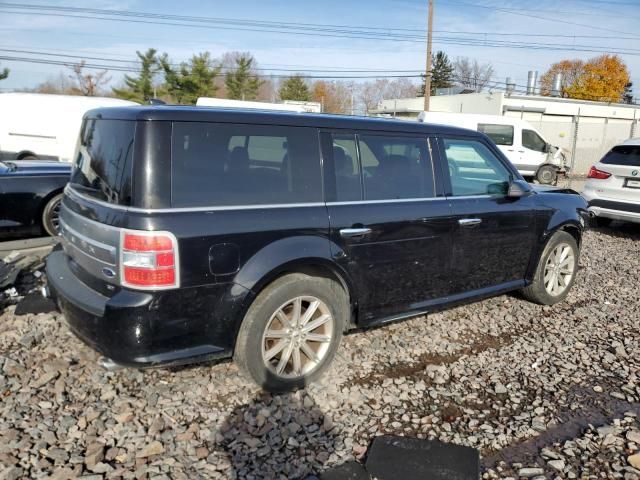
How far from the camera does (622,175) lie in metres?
8.47

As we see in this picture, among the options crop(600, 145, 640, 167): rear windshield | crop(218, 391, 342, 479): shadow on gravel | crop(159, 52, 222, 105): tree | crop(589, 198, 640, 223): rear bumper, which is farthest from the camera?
crop(159, 52, 222, 105): tree

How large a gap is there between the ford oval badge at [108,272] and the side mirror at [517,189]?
334cm

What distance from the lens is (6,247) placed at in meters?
6.18

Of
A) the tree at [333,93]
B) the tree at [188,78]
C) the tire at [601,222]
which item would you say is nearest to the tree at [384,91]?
the tree at [333,93]

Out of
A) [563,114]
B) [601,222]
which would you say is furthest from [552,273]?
[563,114]

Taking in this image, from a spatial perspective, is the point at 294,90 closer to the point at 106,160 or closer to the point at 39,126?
the point at 39,126

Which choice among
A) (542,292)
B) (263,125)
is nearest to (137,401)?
(263,125)

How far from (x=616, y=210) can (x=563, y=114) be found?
111ft

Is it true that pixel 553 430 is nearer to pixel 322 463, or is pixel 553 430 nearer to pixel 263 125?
pixel 322 463

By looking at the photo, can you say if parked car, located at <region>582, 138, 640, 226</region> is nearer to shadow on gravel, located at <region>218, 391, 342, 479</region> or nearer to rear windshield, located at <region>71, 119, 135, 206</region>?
shadow on gravel, located at <region>218, 391, 342, 479</region>

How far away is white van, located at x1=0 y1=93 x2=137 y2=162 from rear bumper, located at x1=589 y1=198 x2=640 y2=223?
12488 mm

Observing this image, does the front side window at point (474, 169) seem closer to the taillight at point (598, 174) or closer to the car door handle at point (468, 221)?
the car door handle at point (468, 221)

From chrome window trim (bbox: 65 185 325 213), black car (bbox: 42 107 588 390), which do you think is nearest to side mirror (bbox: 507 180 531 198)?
black car (bbox: 42 107 588 390)

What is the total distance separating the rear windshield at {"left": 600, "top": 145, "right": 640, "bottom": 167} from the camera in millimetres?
8445
